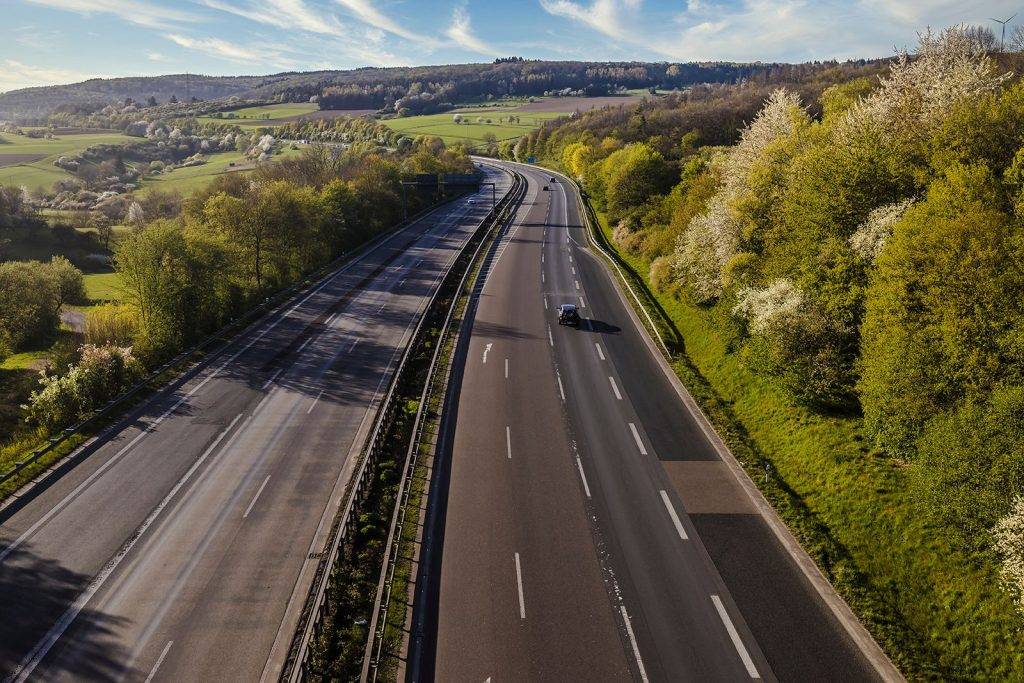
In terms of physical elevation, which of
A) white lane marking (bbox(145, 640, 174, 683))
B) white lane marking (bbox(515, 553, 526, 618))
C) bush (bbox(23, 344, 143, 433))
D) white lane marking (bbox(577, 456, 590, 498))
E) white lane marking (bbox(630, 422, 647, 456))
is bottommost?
white lane marking (bbox(145, 640, 174, 683))

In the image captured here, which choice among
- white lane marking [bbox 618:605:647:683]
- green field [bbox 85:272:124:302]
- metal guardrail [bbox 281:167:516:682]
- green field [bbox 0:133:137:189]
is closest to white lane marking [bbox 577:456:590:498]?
white lane marking [bbox 618:605:647:683]

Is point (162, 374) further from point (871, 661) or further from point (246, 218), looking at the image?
point (871, 661)

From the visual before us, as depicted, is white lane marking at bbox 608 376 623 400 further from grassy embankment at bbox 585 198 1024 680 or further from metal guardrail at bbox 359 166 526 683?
metal guardrail at bbox 359 166 526 683

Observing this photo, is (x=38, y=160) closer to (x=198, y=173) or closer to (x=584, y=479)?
(x=198, y=173)

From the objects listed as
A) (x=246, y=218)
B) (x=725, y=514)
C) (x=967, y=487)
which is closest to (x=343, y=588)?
(x=725, y=514)

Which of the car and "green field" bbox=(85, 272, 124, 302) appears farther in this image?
"green field" bbox=(85, 272, 124, 302)

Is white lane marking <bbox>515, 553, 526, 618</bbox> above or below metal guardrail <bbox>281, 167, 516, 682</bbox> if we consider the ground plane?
below

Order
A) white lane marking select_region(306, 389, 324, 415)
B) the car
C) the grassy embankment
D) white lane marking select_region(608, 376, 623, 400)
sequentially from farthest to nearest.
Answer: the car → white lane marking select_region(608, 376, 623, 400) → white lane marking select_region(306, 389, 324, 415) → the grassy embankment
